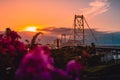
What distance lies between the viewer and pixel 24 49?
7.98m

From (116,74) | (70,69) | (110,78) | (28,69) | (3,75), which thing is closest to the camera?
(28,69)

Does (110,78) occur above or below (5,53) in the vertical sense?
below

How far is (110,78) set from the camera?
46.8 ft

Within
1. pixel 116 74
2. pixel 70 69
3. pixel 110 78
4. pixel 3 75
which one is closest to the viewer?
pixel 70 69

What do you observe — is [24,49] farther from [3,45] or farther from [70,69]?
[70,69]

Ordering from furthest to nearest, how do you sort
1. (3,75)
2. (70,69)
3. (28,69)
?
(3,75) < (70,69) < (28,69)

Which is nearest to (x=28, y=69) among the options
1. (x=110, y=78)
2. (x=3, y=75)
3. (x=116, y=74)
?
(x=3, y=75)

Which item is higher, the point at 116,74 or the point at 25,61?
the point at 25,61

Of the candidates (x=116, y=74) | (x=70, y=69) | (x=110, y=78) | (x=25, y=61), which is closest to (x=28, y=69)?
(x=25, y=61)

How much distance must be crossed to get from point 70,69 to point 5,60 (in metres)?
4.61

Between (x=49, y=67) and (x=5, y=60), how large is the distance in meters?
5.18

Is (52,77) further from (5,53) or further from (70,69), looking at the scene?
(5,53)

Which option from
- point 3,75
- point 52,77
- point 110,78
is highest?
point 52,77

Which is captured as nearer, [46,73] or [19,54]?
[46,73]
